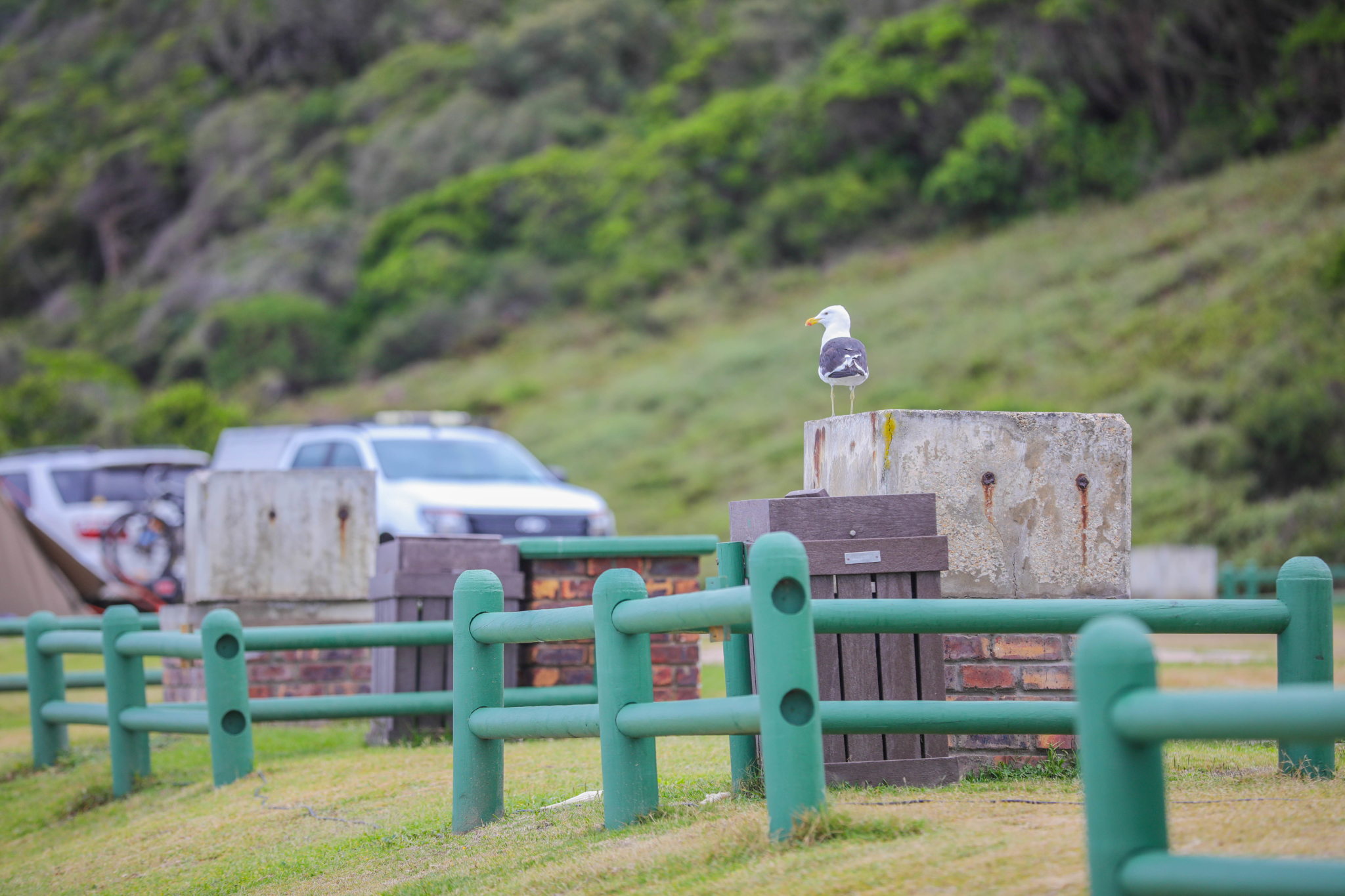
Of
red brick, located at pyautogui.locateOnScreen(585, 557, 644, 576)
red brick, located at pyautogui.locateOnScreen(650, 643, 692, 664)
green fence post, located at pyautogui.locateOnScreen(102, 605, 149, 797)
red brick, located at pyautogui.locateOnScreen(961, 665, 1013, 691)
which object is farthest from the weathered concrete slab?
green fence post, located at pyautogui.locateOnScreen(102, 605, 149, 797)

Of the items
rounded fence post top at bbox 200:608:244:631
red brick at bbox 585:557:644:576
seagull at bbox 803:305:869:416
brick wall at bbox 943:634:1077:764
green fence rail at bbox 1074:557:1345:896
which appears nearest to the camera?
green fence rail at bbox 1074:557:1345:896

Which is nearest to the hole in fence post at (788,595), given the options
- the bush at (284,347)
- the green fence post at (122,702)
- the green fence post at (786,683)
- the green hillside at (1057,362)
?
the green fence post at (786,683)

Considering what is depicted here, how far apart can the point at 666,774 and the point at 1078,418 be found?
217 cm

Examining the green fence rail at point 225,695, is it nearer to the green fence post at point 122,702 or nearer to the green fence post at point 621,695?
the green fence post at point 122,702

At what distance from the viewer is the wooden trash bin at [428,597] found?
24.6ft

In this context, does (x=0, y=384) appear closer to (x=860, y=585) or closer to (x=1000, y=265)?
(x=1000, y=265)

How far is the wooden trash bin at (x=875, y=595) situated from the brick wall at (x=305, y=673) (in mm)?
4662


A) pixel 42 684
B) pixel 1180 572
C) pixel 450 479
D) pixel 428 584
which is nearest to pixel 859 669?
pixel 428 584

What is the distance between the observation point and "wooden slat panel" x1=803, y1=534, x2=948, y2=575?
475cm

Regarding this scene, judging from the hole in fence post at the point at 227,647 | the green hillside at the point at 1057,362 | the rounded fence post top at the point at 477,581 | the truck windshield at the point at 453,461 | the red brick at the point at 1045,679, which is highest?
the green hillside at the point at 1057,362

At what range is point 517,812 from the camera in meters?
5.14

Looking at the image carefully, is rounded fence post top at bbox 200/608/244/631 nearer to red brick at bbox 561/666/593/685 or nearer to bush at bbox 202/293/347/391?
red brick at bbox 561/666/593/685

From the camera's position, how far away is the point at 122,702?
24.1 ft

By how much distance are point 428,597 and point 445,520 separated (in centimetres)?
462
